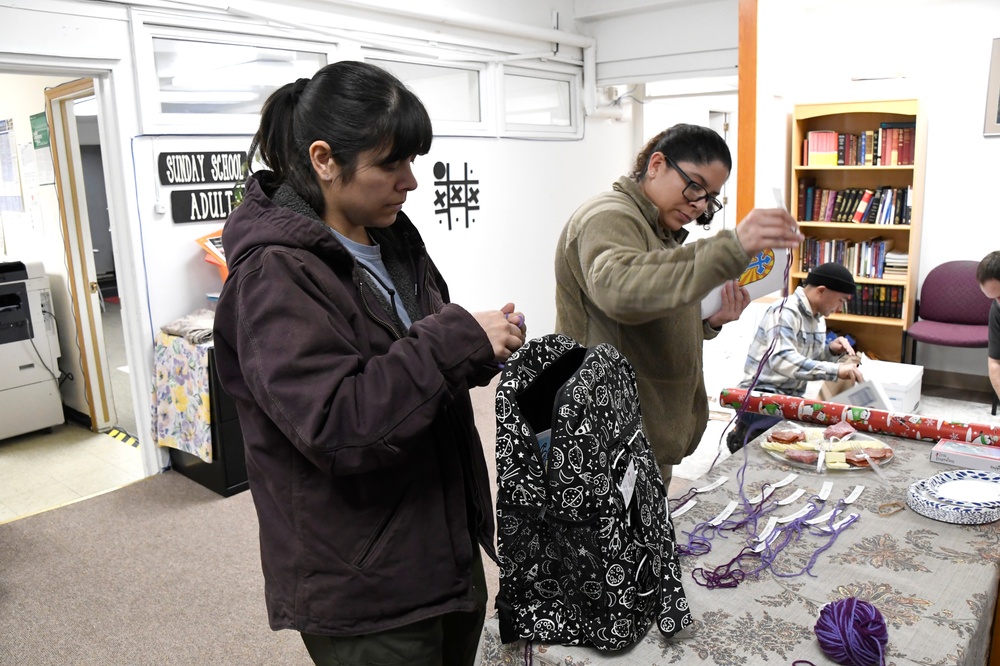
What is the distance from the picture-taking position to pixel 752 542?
1575mm

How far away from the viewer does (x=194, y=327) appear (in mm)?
3473

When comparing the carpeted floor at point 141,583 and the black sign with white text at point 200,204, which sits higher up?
the black sign with white text at point 200,204

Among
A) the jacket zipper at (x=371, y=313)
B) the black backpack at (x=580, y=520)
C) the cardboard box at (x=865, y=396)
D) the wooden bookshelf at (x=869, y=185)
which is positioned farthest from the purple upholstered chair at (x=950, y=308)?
the jacket zipper at (x=371, y=313)

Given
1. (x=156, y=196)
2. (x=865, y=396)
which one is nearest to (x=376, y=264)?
(x=865, y=396)

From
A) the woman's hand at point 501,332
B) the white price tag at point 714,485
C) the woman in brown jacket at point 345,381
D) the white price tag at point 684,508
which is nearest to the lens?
the woman in brown jacket at point 345,381

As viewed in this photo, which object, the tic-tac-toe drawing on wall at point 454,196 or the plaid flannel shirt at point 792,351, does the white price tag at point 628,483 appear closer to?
the plaid flannel shirt at point 792,351

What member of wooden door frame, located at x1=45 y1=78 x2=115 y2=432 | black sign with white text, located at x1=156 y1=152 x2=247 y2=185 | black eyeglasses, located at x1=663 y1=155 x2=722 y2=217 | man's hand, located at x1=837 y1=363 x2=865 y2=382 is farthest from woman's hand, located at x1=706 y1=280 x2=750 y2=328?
wooden door frame, located at x1=45 y1=78 x2=115 y2=432

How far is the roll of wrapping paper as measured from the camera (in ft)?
6.75

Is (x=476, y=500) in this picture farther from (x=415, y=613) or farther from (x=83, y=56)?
(x=83, y=56)

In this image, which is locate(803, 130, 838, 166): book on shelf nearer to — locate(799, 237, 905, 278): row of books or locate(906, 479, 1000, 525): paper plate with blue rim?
locate(799, 237, 905, 278): row of books

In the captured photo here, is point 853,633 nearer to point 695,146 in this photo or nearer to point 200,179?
point 695,146

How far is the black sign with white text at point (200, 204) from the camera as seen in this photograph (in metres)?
3.61

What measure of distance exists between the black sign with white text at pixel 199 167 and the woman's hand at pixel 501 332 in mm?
2732

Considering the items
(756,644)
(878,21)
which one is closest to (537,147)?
(878,21)
